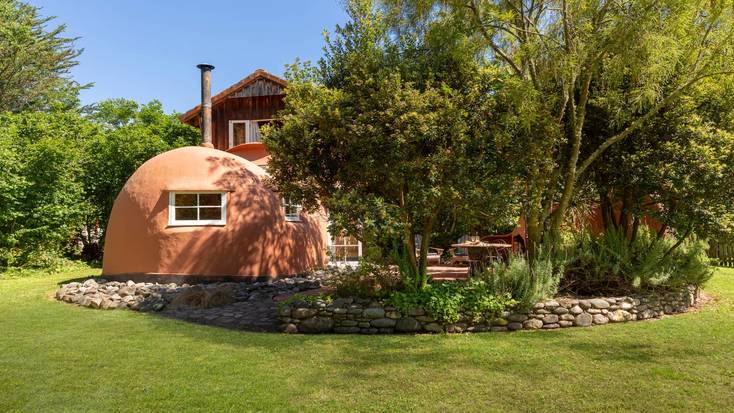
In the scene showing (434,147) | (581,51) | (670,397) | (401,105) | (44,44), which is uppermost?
(44,44)

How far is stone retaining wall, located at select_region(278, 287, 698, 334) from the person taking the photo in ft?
24.7

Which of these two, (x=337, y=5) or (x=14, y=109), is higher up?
(x=14, y=109)

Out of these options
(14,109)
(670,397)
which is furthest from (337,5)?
(14,109)

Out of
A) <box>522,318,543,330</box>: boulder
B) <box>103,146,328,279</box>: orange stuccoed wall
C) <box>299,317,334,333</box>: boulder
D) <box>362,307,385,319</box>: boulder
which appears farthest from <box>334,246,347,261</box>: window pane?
<box>522,318,543,330</box>: boulder

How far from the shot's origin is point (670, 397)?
14.9 ft

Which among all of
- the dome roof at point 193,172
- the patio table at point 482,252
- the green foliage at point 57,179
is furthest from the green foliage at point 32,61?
the patio table at point 482,252

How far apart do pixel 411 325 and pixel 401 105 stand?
10.7ft

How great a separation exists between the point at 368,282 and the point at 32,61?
25.3m

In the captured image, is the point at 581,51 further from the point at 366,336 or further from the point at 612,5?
the point at 366,336

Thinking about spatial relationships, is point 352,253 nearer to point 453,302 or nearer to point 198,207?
point 198,207

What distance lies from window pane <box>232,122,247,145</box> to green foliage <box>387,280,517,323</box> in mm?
14213

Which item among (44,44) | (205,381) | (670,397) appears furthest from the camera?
(44,44)

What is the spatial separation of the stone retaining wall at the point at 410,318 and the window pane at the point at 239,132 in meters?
13.7

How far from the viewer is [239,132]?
20.3 meters
